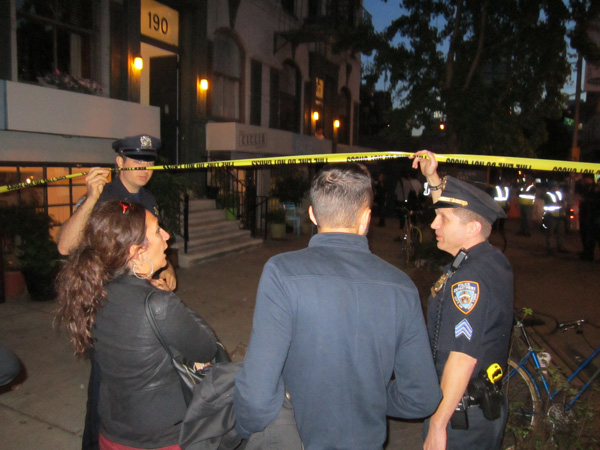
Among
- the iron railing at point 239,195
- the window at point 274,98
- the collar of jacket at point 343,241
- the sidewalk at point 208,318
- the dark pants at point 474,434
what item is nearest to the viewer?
the collar of jacket at point 343,241

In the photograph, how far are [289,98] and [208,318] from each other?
39.3 ft

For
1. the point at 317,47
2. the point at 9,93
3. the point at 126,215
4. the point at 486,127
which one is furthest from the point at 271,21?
the point at 126,215

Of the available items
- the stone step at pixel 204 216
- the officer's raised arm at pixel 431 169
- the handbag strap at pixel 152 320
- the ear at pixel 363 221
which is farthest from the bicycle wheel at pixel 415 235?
the handbag strap at pixel 152 320

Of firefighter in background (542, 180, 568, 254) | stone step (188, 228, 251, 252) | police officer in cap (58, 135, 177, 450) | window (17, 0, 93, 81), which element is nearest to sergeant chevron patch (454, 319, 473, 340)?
police officer in cap (58, 135, 177, 450)

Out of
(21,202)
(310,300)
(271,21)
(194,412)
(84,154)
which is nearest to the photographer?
(310,300)

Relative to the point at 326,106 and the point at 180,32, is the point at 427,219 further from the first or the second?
the point at 326,106

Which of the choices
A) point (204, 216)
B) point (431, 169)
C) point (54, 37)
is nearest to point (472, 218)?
point (431, 169)

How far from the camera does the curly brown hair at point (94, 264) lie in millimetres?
1854

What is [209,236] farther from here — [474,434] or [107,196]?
[474,434]

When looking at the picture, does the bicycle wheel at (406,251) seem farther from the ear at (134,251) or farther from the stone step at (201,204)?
the ear at (134,251)

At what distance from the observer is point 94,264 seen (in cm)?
188

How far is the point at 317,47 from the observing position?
17.1m

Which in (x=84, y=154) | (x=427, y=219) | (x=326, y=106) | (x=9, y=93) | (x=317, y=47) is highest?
(x=317, y=47)

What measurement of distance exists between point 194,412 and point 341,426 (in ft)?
1.86
